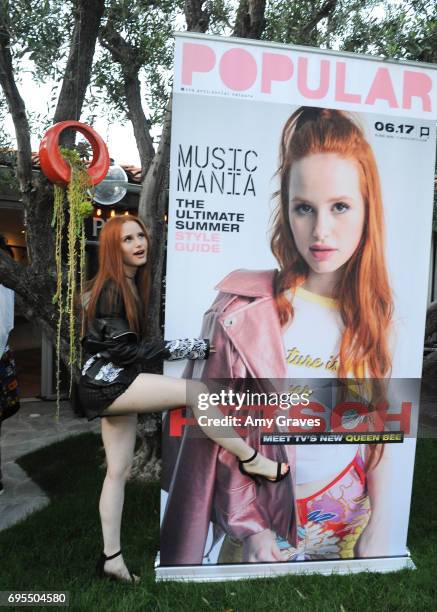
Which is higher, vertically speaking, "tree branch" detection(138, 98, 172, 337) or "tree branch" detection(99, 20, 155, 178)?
"tree branch" detection(99, 20, 155, 178)

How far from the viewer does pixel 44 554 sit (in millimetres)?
3170

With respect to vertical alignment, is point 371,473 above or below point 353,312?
below

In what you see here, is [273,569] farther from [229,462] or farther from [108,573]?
[108,573]

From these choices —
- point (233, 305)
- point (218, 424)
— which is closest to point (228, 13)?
point (233, 305)

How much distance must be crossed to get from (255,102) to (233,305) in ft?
3.25

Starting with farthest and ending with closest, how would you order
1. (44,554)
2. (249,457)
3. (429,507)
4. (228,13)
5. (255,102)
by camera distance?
(228,13)
(429,507)
(44,554)
(249,457)
(255,102)

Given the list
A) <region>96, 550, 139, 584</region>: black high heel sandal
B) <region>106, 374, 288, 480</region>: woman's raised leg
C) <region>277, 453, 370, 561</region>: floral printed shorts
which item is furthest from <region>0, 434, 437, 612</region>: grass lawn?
<region>106, 374, 288, 480</region>: woman's raised leg

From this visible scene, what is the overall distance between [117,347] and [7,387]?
6.86 feet

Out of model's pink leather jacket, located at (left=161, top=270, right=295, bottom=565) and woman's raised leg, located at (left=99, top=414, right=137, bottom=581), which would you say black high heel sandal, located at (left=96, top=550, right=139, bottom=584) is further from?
model's pink leather jacket, located at (left=161, top=270, right=295, bottom=565)

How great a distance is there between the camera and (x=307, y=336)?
273 centimetres

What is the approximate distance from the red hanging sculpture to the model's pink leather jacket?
37.2 inches

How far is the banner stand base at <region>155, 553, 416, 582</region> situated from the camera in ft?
9.18

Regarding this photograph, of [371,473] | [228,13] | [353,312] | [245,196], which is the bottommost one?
[371,473]

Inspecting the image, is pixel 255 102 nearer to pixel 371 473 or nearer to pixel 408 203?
pixel 408 203
